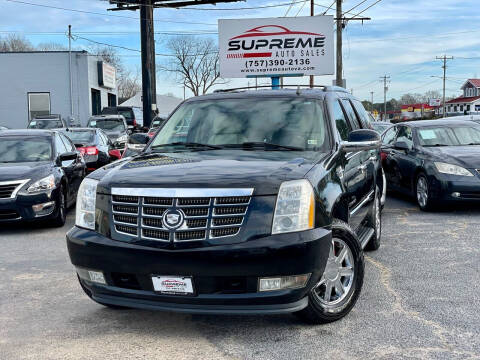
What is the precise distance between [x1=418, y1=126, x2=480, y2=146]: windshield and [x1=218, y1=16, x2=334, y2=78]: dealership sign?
27.2 feet

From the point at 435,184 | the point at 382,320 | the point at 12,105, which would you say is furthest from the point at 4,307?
the point at 12,105

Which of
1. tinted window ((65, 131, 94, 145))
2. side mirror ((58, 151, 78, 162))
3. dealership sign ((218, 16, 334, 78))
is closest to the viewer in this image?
side mirror ((58, 151, 78, 162))

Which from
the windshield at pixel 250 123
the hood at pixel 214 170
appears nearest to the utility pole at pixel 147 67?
the windshield at pixel 250 123

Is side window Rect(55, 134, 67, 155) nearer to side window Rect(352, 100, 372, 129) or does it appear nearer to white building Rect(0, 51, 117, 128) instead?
side window Rect(352, 100, 372, 129)

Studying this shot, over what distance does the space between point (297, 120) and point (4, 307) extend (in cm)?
294

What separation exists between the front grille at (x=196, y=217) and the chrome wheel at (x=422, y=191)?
634cm

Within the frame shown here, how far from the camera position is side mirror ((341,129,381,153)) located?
15.4ft

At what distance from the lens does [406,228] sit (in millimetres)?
7914

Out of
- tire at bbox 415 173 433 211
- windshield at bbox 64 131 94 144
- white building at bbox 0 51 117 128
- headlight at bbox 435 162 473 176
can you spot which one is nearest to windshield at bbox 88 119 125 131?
windshield at bbox 64 131 94 144

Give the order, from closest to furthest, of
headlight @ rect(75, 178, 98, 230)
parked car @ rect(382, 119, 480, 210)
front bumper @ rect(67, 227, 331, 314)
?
front bumper @ rect(67, 227, 331, 314), headlight @ rect(75, 178, 98, 230), parked car @ rect(382, 119, 480, 210)

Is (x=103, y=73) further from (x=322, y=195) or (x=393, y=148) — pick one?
(x=322, y=195)

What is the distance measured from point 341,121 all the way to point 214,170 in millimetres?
1871

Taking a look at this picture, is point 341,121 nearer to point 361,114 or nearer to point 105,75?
point 361,114

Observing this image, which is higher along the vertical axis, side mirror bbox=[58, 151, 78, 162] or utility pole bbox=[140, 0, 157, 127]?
utility pole bbox=[140, 0, 157, 127]
